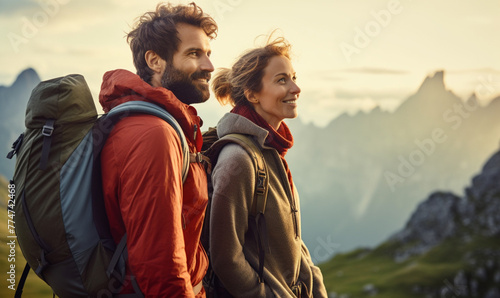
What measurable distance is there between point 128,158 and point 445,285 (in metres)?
68.5

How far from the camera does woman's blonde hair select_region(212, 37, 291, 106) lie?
226 inches

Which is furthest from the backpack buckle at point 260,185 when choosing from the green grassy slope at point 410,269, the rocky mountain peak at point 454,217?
the rocky mountain peak at point 454,217

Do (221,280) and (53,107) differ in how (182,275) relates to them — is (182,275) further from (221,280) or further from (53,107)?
(221,280)

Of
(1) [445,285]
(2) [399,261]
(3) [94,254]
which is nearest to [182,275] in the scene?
(3) [94,254]

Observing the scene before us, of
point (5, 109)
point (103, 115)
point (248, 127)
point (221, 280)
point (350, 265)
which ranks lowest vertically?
point (350, 265)

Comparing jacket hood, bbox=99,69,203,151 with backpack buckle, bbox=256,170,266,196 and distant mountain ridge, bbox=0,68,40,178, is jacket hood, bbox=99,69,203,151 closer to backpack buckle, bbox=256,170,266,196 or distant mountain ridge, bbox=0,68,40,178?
backpack buckle, bbox=256,170,266,196

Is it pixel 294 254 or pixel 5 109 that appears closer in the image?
pixel 294 254

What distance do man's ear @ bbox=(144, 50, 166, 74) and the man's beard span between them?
0.20 feet

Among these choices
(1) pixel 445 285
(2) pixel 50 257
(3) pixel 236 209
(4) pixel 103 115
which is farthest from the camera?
(1) pixel 445 285

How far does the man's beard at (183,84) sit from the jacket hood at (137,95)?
312 mm

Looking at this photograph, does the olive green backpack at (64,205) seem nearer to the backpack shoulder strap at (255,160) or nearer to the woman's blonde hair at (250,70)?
the backpack shoulder strap at (255,160)

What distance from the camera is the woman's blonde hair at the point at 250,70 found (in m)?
5.74

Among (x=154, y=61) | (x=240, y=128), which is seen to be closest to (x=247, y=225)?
(x=240, y=128)

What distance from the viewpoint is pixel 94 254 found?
10.0 ft
